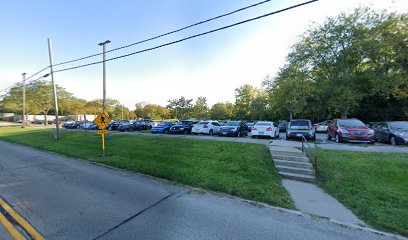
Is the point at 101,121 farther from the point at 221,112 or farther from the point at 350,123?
the point at 221,112

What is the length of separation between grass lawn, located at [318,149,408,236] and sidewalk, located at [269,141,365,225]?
0.20 metres

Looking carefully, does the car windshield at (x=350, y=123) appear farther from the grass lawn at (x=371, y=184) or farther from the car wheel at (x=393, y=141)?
the grass lawn at (x=371, y=184)

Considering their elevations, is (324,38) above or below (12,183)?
above

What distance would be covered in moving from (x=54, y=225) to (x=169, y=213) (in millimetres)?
1991

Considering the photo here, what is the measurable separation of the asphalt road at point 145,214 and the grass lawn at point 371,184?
80 centimetres

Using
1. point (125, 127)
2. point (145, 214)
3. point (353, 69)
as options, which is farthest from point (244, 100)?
point (145, 214)

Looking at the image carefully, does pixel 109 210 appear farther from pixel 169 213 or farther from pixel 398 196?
pixel 398 196

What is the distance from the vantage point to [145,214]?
396 cm

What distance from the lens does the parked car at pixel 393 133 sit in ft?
37.6

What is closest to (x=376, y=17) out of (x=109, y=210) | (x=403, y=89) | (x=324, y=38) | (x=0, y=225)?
(x=324, y=38)

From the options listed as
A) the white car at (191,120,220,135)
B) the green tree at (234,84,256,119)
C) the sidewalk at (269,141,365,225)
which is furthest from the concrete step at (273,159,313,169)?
the green tree at (234,84,256,119)

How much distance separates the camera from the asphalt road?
331 centimetres

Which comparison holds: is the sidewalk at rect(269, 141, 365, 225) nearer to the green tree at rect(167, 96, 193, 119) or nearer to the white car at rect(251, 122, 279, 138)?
the white car at rect(251, 122, 279, 138)

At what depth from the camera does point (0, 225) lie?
3600 millimetres
